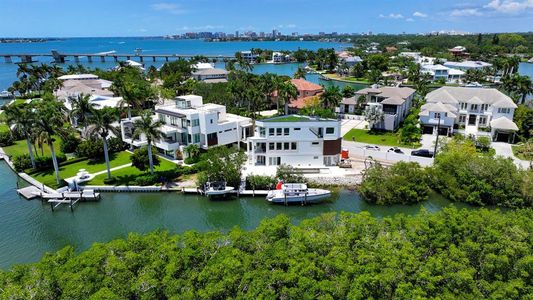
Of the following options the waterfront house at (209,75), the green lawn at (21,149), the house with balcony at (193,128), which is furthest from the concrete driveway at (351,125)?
the waterfront house at (209,75)

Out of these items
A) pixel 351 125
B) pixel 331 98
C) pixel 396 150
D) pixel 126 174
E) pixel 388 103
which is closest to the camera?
pixel 126 174

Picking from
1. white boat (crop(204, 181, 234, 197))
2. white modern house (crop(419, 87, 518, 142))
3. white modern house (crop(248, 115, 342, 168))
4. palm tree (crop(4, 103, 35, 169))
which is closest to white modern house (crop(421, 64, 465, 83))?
white modern house (crop(419, 87, 518, 142))

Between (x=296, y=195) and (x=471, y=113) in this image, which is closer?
(x=296, y=195)

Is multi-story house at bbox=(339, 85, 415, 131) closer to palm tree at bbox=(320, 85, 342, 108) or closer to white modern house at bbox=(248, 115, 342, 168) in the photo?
palm tree at bbox=(320, 85, 342, 108)

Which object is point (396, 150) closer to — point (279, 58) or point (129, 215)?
point (129, 215)

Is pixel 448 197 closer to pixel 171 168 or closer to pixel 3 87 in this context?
pixel 171 168

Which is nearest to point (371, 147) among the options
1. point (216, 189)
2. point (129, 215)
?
point (216, 189)

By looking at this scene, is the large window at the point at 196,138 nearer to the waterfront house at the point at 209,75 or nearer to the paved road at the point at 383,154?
the paved road at the point at 383,154
